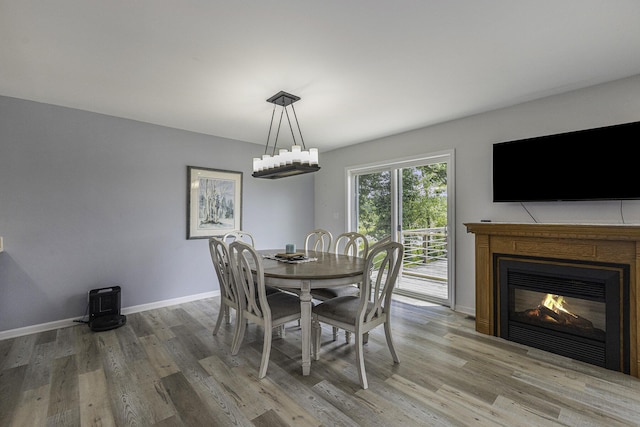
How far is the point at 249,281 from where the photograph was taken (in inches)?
87.4

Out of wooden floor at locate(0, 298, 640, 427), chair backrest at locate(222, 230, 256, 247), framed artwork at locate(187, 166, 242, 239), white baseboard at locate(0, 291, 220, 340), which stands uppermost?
framed artwork at locate(187, 166, 242, 239)

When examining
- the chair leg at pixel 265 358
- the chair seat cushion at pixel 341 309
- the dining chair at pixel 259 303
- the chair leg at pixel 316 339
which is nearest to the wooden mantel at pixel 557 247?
the chair seat cushion at pixel 341 309

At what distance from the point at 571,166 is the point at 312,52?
2.57m

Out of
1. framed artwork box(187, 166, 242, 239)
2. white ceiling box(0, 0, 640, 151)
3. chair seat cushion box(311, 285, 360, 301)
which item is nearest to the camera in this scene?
white ceiling box(0, 0, 640, 151)

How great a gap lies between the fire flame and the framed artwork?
390cm

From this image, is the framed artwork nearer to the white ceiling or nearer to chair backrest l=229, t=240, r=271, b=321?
the white ceiling

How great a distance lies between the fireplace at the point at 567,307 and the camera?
223cm

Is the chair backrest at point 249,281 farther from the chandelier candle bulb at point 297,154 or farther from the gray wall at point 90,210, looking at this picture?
the gray wall at point 90,210

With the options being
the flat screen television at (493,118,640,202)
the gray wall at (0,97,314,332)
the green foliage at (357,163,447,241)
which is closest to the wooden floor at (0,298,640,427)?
the gray wall at (0,97,314,332)

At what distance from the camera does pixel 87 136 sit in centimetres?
323

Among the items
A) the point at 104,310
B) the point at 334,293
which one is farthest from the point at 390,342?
the point at 104,310

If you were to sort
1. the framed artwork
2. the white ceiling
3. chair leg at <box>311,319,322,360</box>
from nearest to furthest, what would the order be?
the white ceiling, chair leg at <box>311,319,322,360</box>, the framed artwork

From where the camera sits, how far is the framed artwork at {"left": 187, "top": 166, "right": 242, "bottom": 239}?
13.1 feet

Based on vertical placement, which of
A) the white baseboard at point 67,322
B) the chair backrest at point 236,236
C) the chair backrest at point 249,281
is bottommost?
the white baseboard at point 67,322
